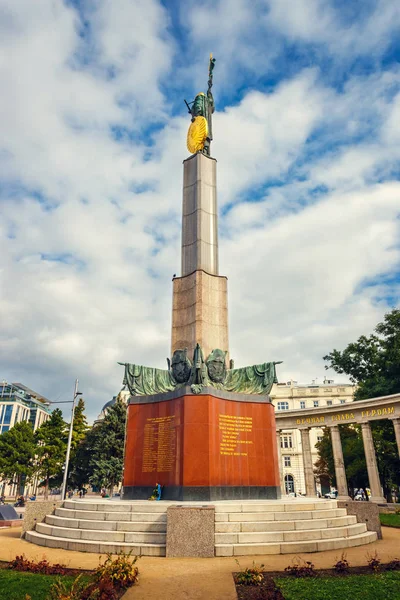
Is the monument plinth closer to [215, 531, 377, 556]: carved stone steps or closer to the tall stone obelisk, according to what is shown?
the tall stone obelisk

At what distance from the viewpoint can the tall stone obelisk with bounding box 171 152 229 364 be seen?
69.4ft

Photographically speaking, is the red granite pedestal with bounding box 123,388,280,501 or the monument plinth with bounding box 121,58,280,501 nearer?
the red granite pedestal with bounding box 123,388,280,501

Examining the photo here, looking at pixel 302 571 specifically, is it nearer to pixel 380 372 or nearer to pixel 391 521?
pixel 391 521

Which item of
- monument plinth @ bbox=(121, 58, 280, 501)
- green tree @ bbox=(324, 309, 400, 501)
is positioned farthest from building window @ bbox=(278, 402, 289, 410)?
monument plinth @ bbox=(121, 58, 280, 501)

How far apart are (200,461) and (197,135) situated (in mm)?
19479

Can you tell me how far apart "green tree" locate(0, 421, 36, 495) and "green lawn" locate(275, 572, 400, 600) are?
54225 millimetres

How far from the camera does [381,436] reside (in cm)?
4306

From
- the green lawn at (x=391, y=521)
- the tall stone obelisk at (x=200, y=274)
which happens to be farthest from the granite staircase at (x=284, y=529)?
the tall stone obelisk at (x=200, y=274)

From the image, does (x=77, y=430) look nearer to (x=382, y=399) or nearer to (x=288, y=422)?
(x=288, y=422)

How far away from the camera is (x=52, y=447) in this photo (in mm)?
53281

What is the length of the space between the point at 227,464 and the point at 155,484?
3254 millimetres

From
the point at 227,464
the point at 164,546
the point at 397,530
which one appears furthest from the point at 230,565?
the point at 397,530

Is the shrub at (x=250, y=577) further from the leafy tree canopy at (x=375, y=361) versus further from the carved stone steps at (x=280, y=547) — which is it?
the leafy tree canopy at (x=375, y=361)

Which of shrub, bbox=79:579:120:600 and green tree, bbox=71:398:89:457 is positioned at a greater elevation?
green tree, bbox=71:398:89:457
